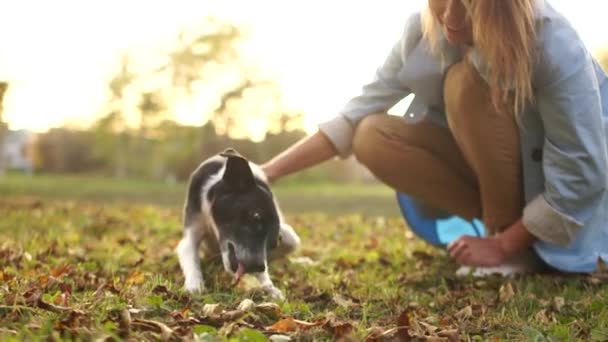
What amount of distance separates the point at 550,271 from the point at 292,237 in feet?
4.64

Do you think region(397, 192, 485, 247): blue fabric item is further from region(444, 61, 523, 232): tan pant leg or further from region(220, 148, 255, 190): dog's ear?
region(220, 148, 255, 190): dog's ear

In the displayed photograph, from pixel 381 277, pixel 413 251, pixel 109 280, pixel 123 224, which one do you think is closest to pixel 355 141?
pixel 381 277

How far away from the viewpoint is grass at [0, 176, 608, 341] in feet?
7.16

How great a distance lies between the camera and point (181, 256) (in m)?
3.34

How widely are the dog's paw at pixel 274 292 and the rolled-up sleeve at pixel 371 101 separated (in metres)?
1.03

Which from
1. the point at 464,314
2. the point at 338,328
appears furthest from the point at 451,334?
the point at 464,314

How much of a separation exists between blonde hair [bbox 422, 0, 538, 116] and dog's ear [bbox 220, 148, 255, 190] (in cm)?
108

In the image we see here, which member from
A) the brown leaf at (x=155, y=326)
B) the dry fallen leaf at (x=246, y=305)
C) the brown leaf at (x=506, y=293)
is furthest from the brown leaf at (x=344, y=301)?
the brown leaf at (x=155, y=326)

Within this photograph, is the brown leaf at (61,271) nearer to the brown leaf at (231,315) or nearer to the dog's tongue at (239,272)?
the dog's tongue at (239,272)

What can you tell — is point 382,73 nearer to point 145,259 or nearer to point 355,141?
point 355,141

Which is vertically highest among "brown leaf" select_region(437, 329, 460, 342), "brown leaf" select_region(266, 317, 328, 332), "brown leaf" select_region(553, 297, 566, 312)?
"brown leaf" select_region(266, 317, 328, 332)

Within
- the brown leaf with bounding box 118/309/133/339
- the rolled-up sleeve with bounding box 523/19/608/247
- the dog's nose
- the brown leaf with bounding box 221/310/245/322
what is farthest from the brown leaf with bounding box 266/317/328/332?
the rolled-up sleeve with bounding box 523/19/608/247

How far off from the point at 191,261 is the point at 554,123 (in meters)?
1.70

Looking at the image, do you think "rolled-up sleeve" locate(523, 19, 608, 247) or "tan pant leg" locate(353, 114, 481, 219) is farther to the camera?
"tan pant leg" locate(353, 114, 481, 219)
